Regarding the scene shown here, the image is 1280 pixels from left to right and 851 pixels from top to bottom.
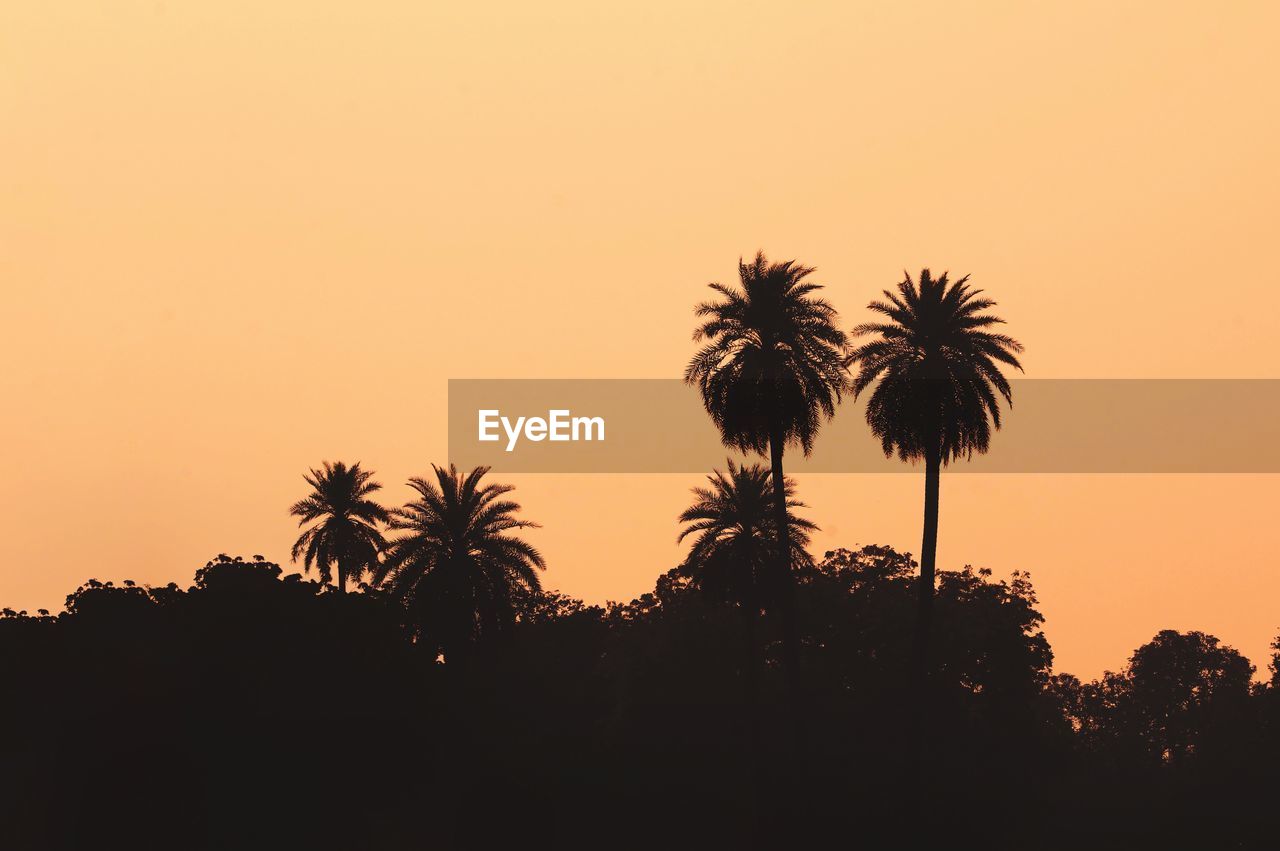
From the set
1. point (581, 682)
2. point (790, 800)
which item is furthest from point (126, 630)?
point (581, 682)

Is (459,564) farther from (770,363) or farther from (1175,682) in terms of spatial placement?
(1175,682)

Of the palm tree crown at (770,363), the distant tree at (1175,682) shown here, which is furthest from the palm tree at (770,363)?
the distant tree at (1175,682)

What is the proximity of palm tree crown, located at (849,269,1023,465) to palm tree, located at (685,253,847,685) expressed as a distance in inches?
80.7

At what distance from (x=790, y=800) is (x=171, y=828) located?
3106 centimetres

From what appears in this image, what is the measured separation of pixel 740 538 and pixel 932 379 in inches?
671

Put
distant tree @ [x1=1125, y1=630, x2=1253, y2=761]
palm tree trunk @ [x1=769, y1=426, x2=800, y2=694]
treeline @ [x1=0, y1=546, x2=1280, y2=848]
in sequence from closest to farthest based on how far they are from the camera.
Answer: treeline @ [x1=0, y1=546, x2=1280, y2=848], palm tree trunk @ [x1=769, y1=426, x2=800, y2=694], distant tree @ [x1=1125, y1=630, x2=1253, y2=761]

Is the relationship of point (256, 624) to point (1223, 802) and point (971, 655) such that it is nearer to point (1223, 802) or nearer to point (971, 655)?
point (971, 655)

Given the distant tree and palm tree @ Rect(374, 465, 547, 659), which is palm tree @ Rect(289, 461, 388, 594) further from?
the distant tree

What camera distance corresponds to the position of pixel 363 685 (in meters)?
71.1

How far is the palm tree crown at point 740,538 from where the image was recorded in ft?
258

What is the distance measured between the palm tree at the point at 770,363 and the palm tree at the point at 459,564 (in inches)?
629

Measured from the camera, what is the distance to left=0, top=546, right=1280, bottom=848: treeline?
206 feet

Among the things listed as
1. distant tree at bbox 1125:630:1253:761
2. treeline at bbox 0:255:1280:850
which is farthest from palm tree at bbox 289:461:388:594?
distant tree at bbox 1125:630:1253:761

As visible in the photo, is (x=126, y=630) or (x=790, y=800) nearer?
(x=126, y=630)
